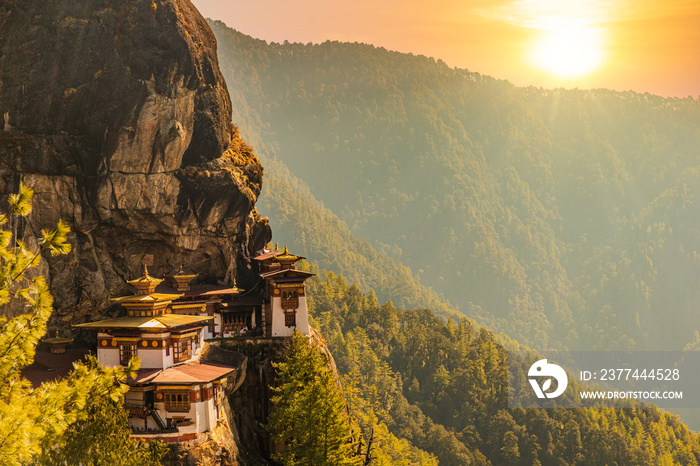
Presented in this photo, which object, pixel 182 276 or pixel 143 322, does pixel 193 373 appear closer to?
pixel 143 322

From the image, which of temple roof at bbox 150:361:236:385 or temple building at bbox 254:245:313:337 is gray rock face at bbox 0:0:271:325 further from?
temple roof at bbox 150:361:236:385

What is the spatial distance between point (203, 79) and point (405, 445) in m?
46.6

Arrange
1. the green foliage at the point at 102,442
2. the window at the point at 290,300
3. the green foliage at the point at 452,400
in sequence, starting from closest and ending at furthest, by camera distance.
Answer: the green foliage at the point at 102,442
the window at the point at 290,300
the green foliage at the point at 452,400

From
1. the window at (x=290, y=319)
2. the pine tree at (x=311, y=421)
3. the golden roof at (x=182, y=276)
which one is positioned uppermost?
the golden roof at (x=182, y=276)

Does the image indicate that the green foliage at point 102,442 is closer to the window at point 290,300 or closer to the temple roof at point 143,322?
the temple roof at point 143,322

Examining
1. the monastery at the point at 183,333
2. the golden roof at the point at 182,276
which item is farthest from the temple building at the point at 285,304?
the golden roof at the point at 182,276

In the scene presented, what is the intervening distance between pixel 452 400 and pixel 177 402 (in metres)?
70.0

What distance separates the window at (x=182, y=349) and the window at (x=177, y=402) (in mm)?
2784

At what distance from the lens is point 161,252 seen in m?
45.2

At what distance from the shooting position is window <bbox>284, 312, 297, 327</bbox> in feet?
145

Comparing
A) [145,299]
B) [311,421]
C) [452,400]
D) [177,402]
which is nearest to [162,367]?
[177,402]

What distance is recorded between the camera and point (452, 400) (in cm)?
10012

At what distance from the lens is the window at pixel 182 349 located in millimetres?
37719

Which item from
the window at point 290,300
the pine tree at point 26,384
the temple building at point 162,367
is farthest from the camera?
the window at point 290,300
